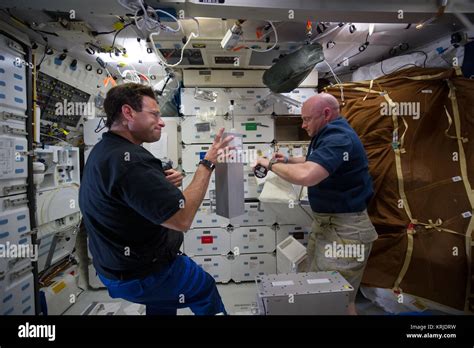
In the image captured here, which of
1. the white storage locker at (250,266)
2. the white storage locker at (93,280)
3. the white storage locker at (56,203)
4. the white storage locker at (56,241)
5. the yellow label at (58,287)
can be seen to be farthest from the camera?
the white storage locker at (250,266)

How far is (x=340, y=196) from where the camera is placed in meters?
1.78

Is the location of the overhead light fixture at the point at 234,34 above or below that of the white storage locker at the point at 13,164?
above

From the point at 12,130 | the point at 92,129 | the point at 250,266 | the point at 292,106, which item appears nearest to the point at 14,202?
the point at 12,130

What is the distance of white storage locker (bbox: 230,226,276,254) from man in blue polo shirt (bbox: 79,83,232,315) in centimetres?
162

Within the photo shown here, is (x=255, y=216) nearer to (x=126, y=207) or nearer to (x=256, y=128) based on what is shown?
(x=256, y=128)

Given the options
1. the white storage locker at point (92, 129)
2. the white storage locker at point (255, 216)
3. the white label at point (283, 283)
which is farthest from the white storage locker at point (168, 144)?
the white label at point (283, 283)

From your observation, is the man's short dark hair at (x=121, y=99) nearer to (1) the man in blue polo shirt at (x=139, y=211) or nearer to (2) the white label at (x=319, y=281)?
(1) the man in blue polo shirt at (x=139, y=211)

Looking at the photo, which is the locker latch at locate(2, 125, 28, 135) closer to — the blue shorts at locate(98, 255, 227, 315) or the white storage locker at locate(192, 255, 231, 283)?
the blue shorts at locate(98, 255, 227, 315)

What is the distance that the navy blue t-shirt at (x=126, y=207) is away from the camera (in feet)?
3.75

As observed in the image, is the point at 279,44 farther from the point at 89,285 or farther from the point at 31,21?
the point at 89,285

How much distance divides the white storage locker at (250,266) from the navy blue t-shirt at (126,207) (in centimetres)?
194

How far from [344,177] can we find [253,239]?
187cm

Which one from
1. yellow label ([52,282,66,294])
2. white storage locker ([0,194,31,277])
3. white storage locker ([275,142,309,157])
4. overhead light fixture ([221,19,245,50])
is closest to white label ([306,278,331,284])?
white storage locker ([275,142,309,157])
